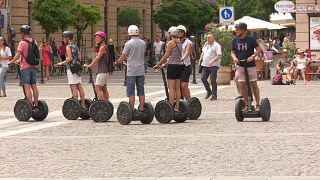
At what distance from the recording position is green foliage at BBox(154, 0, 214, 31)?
63.9 meters

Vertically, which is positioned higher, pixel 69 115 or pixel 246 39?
pixel 246 39

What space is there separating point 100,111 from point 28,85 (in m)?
1.75

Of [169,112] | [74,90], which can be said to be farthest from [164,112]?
[74,90]

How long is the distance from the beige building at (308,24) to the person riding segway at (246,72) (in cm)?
1830

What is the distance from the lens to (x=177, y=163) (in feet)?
38.2

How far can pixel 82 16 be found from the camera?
48812mm

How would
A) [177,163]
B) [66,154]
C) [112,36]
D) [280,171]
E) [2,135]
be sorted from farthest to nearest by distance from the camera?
[112,36] → [2,135] → [66,154] → [177,163] → [280,171]

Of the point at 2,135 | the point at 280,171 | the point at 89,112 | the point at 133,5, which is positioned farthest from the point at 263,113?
the point at 133,5

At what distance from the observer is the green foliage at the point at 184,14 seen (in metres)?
63.9

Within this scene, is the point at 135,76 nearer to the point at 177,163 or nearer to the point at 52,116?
the point at 52,116

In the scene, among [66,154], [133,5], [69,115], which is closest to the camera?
[66,154]

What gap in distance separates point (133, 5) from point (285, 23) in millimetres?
10014

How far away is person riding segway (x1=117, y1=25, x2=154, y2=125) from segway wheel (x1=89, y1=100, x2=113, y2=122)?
0.55m

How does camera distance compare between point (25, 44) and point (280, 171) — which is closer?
point (280, 171)
